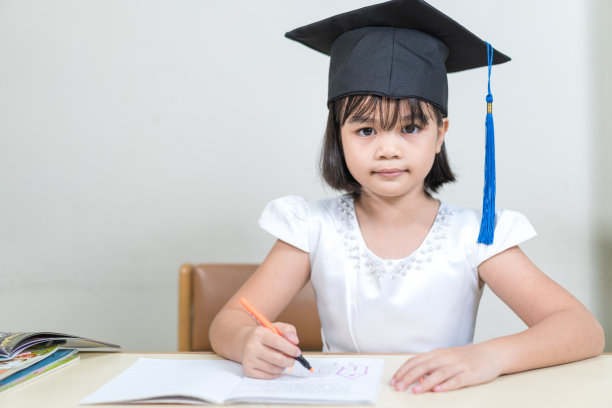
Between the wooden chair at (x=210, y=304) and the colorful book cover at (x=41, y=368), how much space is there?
53cm

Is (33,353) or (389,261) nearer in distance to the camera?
(33,353)

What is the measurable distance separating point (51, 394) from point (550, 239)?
164 centimetres

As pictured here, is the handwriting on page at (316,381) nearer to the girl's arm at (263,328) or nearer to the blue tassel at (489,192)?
the girl's arm at (263,328)

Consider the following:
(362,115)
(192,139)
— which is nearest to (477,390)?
(362,115)

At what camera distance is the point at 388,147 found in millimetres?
1120

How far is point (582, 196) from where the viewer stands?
1.99 meters

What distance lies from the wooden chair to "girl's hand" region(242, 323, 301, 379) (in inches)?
26.1

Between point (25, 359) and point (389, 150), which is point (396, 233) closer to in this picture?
point (389, 150)

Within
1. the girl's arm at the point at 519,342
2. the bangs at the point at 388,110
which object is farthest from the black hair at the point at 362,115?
the girl's arm at the point at 519,342

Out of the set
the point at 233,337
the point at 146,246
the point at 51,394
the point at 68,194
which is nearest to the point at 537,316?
the point at 233,337

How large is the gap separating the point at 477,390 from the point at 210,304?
883 millimetres

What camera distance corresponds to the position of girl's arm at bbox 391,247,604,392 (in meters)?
0.84

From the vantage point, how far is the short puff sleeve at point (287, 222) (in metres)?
1.31

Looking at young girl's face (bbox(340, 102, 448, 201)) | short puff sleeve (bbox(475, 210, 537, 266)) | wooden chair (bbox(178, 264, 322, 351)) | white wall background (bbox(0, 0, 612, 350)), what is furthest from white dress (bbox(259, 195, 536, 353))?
Result: white wall background (bbox(0, 0, 612, 350))
